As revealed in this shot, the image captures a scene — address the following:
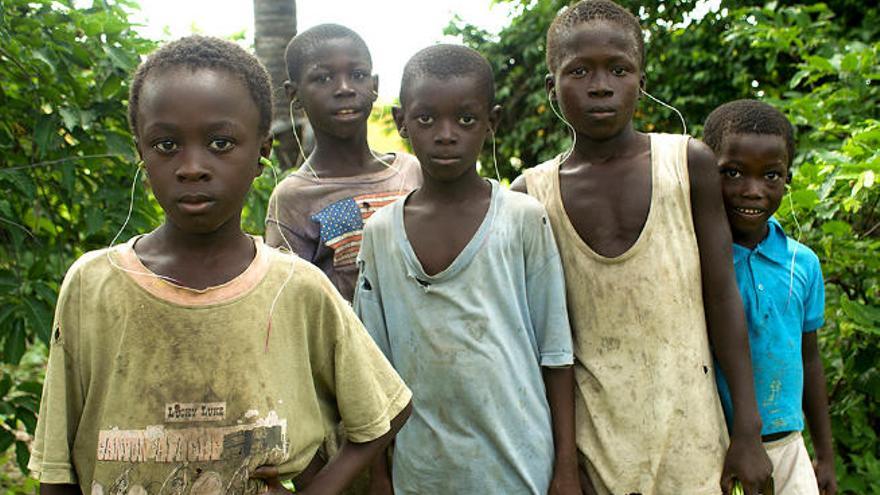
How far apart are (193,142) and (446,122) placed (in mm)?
833

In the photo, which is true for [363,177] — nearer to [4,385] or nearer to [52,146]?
[52,146]

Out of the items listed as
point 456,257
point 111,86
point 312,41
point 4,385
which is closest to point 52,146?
point 111,86

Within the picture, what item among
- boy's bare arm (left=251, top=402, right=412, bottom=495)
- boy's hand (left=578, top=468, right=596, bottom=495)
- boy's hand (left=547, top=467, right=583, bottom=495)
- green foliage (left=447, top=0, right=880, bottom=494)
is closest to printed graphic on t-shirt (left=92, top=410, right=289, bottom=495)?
boy's bare arm (left=251, top=402, right=412, bottom=495)

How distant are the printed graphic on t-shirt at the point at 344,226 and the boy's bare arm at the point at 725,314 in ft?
3.05

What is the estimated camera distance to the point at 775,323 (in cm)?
246

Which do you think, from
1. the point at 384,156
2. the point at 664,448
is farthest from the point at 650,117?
the point at 664,448

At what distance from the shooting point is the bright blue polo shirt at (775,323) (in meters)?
2.45

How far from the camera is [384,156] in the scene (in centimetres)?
286

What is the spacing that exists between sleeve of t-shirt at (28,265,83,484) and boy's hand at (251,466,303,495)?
35 cm

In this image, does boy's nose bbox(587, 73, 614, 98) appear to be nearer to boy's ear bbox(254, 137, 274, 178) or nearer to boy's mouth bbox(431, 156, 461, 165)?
boy's mouth bbox(431, 156, 461, 165)

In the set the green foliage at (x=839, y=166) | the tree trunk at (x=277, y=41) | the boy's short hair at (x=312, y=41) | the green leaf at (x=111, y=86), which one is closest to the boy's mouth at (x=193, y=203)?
the boy's short hair at (x=312, y=41)

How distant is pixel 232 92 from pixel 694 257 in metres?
1.27

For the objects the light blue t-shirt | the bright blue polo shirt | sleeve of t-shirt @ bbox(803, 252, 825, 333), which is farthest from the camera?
sleeve of t-shirt @ bbox(803, 252, 825, 333)

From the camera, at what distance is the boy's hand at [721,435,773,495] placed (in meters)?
2.26
